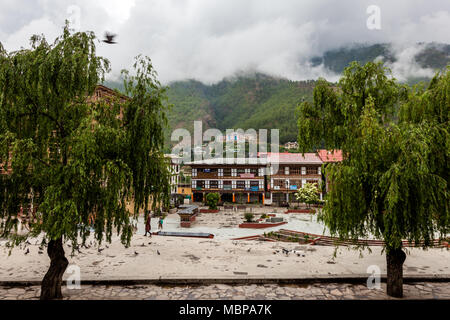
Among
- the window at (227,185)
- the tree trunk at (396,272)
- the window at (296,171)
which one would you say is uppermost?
the window at (296,171)

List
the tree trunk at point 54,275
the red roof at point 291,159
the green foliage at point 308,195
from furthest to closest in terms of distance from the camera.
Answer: the red roof at point 291,159 → the green foliage at point 308,195 → the tree trunk at point 54,275

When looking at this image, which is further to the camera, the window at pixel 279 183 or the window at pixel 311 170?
the window at pixel 279 183

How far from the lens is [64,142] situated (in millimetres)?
7883

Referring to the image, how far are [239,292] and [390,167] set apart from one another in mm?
6341

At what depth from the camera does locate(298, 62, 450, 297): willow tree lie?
739cm

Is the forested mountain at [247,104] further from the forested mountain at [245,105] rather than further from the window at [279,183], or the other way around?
the window at [279,183]

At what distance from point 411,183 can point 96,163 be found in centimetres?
873

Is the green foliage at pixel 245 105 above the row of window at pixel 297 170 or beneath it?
above

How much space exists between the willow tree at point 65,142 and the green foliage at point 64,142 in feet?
0.08

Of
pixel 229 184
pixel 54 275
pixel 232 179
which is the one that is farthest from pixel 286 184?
pixel 54 275

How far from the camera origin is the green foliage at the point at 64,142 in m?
7.12
